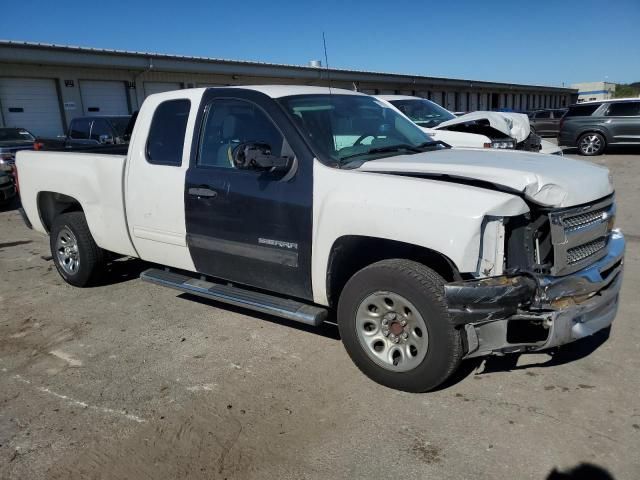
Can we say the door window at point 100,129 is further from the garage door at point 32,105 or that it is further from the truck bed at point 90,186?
the garage door at point 32,105

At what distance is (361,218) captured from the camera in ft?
10.9

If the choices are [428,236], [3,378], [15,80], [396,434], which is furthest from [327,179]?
[15,80]

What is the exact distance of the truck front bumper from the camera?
9.55 feet

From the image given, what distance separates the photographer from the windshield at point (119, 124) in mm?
13086

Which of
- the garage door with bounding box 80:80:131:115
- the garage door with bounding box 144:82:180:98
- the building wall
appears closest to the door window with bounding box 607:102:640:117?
the building wall

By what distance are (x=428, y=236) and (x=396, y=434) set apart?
1.14 metres

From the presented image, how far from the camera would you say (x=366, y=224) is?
3.29m

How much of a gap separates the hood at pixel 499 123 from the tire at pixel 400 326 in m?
6.93

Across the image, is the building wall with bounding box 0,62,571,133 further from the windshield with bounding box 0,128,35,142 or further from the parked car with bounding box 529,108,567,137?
the parked car with bounding box 529,108,567,137

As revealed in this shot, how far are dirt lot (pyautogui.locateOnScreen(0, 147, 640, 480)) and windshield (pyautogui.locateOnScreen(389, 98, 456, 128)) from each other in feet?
22.9

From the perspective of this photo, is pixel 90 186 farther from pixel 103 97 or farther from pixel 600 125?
pixel 103 97

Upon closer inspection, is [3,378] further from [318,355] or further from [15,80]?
[15,80]

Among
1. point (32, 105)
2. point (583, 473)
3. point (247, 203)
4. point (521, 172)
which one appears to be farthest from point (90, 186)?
point (32, 105)

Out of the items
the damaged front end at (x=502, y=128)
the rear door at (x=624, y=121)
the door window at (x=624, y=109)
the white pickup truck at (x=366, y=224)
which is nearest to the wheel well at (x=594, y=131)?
the rear door at (x=624, y=121)
